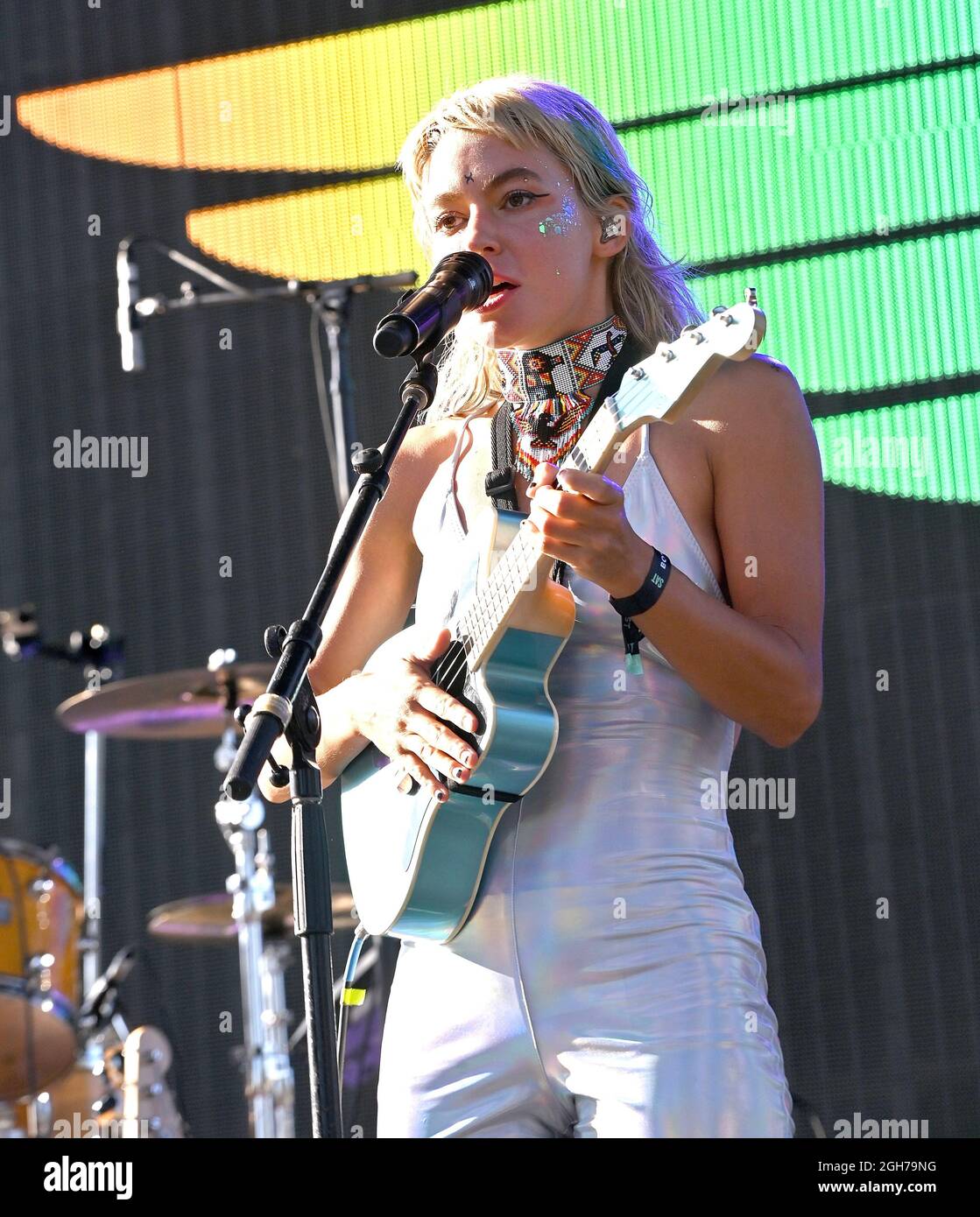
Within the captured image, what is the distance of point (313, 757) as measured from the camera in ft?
5.09

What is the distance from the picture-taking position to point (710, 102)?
3.65 metres

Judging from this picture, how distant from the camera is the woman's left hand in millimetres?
1470

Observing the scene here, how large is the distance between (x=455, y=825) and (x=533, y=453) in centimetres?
44

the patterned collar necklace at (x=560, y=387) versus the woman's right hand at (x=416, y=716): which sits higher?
the patterned collar necklace at (x=560, y=387)

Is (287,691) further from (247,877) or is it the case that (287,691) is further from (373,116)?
(373,116)

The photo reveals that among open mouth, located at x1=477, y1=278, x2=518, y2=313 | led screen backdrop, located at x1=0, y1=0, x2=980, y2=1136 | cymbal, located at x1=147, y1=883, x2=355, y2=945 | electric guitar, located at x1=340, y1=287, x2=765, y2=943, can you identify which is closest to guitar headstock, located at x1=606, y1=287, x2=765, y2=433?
electric guitar, located at x1=340, y1=287, x2=765, y2=943

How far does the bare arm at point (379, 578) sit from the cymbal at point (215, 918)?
1910 millimetres

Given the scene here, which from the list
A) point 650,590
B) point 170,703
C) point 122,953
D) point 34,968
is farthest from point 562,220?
point 122,953

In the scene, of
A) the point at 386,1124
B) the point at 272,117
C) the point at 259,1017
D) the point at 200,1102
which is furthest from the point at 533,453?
the point at 200,1102

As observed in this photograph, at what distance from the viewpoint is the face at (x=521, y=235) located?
177cm

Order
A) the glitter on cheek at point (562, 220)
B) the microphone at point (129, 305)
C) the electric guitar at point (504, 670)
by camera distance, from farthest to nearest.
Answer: the microphone at point (129, 305)
the glitter on cheek at point (562, 220)
the electric guitar at point (504, 670)

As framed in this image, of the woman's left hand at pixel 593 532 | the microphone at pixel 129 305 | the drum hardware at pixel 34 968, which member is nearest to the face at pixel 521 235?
the woman's left hand at pixel 593 532

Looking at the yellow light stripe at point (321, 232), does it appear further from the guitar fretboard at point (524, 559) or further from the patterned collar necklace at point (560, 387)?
the guitar fretboard at point (524, 559)

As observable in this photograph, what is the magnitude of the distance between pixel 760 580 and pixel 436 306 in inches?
17.0
